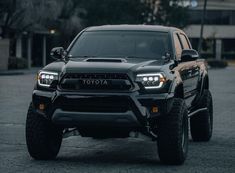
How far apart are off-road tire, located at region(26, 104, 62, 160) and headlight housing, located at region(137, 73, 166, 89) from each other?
145 cm

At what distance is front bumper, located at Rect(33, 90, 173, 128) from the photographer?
916 centimetres

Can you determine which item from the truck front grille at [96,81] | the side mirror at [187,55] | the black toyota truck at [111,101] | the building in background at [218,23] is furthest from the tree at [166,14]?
the truck front grille at [96,81]

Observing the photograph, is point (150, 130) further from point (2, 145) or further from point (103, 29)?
point (2, 145)

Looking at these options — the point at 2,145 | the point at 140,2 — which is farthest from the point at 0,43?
the point at 2,145

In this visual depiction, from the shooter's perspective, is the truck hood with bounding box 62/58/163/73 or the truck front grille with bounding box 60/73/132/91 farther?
the truck hood with bounding box 62/58/163/73

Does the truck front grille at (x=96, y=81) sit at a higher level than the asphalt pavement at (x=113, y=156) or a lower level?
higher

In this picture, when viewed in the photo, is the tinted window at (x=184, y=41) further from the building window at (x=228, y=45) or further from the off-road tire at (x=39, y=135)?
the building window at (x=228, y=45)

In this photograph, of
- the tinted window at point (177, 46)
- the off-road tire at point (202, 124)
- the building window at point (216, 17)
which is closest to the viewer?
the tinted window at point (177, 46)

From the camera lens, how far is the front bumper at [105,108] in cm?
916

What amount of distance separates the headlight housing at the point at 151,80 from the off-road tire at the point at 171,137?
1.40 feet

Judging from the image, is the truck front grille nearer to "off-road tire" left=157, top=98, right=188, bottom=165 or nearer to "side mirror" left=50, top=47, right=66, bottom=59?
"off-road tire" left=157, top=98, right=188, bottom=165

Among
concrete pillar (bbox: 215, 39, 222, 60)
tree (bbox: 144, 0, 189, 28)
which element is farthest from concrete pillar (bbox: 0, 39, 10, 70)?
concrete pillar (bbox: 215, 39, 222, 60)

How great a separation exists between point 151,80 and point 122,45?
1585mm

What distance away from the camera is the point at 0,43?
163ft
